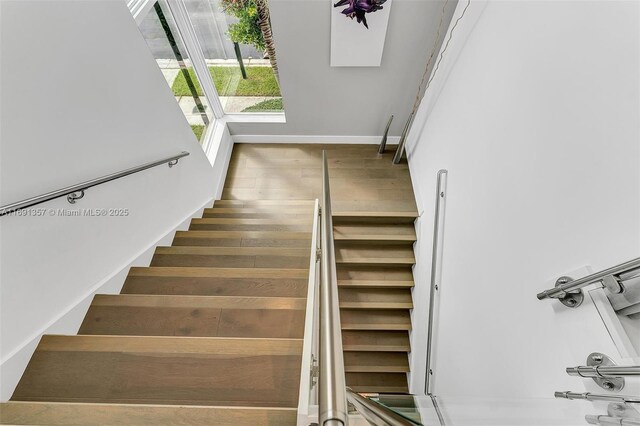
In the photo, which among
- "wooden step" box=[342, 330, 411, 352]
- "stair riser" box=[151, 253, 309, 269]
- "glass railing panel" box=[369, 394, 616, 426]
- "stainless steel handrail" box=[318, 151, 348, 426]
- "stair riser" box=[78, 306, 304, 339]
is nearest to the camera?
"stainless steel handrail" box=[318, 151, 348, 426]

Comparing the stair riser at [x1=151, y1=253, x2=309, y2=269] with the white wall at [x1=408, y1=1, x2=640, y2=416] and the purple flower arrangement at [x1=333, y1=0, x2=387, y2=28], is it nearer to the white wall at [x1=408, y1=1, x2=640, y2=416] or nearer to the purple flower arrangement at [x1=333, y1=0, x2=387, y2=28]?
the white wall at [x1=408, y1=1, x2=640, y2=416]

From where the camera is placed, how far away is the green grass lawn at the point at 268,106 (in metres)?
4.21

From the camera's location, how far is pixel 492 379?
1790 mm

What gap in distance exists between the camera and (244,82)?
4113mm

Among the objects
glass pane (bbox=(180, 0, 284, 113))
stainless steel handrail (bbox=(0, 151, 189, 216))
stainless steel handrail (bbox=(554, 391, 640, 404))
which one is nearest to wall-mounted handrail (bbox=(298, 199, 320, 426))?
stainless steel handrail (bbox=(554, 391, 640, 404))

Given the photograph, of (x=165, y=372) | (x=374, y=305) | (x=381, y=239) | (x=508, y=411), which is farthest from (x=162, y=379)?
(x=381, y=239)

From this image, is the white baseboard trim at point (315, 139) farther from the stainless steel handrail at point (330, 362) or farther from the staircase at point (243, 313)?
the stainless steel handrail at point (330, 362)

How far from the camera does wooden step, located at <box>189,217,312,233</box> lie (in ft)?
10.6

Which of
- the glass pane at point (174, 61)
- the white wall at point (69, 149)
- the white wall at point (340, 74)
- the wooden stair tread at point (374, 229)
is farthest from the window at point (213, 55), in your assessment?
the wooden stair tread at point (374, 229)

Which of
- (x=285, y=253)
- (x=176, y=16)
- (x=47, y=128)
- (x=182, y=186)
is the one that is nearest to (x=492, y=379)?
(x=285, y=253)

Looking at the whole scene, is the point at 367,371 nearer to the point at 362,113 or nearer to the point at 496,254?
the point at 496,254

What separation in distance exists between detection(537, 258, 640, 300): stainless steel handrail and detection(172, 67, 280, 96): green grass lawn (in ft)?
11.4

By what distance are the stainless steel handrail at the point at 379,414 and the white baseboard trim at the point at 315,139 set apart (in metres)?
3.74

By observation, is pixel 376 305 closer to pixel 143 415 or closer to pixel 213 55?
pixel 143 415
